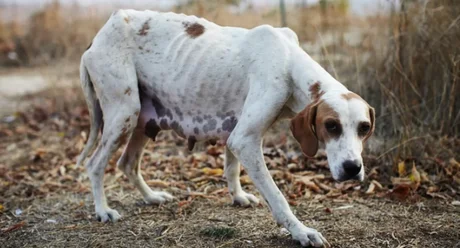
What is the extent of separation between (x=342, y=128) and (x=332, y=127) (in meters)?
0.06

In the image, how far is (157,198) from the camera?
5.07 m

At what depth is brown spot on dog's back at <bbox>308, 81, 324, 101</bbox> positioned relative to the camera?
3969mm

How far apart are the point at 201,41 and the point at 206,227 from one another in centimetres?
131

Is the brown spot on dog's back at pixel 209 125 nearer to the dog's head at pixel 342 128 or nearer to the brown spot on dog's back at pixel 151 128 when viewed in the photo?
the brown spot on dog's back at pixel 151 128

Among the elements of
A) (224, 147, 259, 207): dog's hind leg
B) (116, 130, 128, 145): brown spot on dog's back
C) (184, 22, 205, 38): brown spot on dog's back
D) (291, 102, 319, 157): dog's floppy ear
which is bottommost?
(224, 147, 259, 207): dog's hind leg

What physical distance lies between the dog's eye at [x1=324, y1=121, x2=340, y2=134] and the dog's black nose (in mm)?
187

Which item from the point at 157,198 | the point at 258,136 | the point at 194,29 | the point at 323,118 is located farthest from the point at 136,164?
the point at 323,118

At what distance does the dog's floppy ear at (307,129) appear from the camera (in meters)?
3.77

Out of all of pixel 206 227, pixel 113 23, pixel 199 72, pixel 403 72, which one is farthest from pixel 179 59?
pixel 403 72

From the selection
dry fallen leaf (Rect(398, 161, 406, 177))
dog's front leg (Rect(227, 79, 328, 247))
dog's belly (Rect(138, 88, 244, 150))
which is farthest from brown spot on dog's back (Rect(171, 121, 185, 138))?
dry fallen leaf (Rect(398, 161, 406, 177))

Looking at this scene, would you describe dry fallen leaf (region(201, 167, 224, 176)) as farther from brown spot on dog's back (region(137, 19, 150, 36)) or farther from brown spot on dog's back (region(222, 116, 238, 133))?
brown spot on dog's back (region(137, 19, 150, 36))

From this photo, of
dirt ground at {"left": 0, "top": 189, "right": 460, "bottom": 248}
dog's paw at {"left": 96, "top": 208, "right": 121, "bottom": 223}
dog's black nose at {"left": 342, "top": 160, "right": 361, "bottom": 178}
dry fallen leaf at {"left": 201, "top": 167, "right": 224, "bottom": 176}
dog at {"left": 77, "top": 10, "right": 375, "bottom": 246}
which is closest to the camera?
dog's black nose at {"left": 342, "top": 160, "right": 361, "bottom": 178}

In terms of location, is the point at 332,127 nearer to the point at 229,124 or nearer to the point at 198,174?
the point at 229,124

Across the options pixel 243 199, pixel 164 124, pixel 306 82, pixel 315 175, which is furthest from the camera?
pixel 315 175
